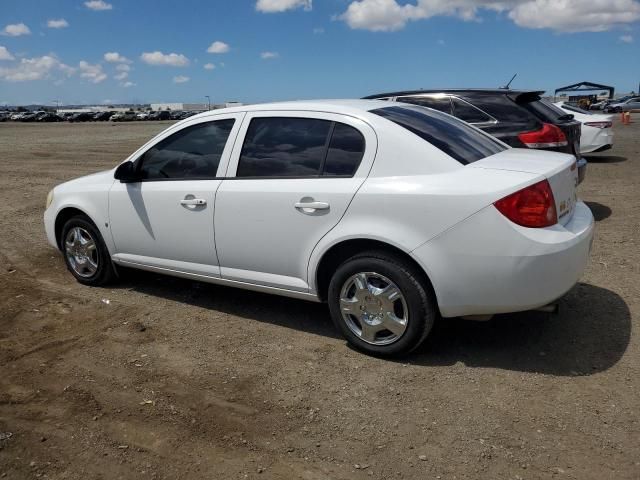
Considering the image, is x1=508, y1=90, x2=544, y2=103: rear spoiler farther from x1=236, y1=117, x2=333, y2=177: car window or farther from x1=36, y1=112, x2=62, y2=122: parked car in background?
x1=36, y1=112, x2=62, y2=122: parked car in background

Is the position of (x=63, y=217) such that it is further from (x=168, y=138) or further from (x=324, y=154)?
(x=324, y=154)

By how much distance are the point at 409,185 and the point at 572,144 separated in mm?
4772

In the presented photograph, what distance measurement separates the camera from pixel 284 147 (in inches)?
169

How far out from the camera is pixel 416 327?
375cm

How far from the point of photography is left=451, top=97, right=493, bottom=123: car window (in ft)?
24.9

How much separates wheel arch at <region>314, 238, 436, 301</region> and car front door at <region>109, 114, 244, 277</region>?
0.92m

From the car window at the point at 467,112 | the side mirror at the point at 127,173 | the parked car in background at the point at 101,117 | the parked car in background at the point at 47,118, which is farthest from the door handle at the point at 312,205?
the parked car in background at the point at 47,118

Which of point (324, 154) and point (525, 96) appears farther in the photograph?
point (525, 96)

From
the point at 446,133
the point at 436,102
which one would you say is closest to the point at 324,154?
the point at 446,133

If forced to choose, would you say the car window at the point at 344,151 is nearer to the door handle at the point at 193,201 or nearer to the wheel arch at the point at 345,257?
the wheel arch at the point at 345,257

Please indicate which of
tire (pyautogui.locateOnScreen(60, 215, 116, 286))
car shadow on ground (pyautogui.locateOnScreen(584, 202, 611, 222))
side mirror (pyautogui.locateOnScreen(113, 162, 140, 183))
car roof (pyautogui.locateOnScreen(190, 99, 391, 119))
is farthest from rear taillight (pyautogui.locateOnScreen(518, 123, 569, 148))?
tire (pyautogui.locateOnScreen(60, 215, 116, 286))

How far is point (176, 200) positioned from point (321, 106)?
4.55 ft

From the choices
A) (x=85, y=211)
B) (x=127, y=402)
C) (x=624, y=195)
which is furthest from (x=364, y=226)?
(x=624, y=195)

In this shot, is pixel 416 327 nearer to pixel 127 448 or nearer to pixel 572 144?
pixel 127 448
